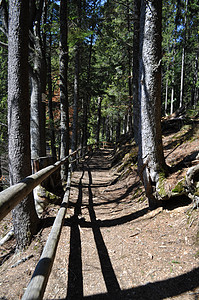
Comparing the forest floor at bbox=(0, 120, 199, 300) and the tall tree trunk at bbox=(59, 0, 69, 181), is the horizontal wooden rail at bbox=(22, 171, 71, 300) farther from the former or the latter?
the tall tree trunk at bbox=(59, 0, 69, 181)

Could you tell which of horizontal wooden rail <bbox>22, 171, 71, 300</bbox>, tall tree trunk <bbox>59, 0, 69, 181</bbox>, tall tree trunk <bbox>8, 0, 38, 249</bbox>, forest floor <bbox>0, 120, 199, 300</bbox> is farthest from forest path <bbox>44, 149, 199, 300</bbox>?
tall tree trunk <bbox>59, 0, 69, 181</bbox>

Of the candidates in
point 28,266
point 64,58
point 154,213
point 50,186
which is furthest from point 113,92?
point 28,266

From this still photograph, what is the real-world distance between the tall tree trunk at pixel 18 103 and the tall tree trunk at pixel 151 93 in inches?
Answer: 99.6

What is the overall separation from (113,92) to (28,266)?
60.5ft

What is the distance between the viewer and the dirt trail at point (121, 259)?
2.52 metres

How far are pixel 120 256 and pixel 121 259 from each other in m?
0.09

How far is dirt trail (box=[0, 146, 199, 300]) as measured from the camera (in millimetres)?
2521

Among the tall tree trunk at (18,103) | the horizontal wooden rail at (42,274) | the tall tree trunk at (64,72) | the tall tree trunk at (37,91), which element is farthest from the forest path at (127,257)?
the tall tree trunk at (64,72)

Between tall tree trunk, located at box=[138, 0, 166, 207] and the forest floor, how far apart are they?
0.45 m

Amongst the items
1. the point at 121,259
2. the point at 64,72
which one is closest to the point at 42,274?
the point at 121,259

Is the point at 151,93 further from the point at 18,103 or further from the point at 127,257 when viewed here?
the point at 127,257

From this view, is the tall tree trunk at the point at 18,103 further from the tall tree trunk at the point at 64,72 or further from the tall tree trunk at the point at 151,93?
the tall tree trunk at the point at 64,72

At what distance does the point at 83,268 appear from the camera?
3.05m

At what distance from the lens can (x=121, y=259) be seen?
320cm
